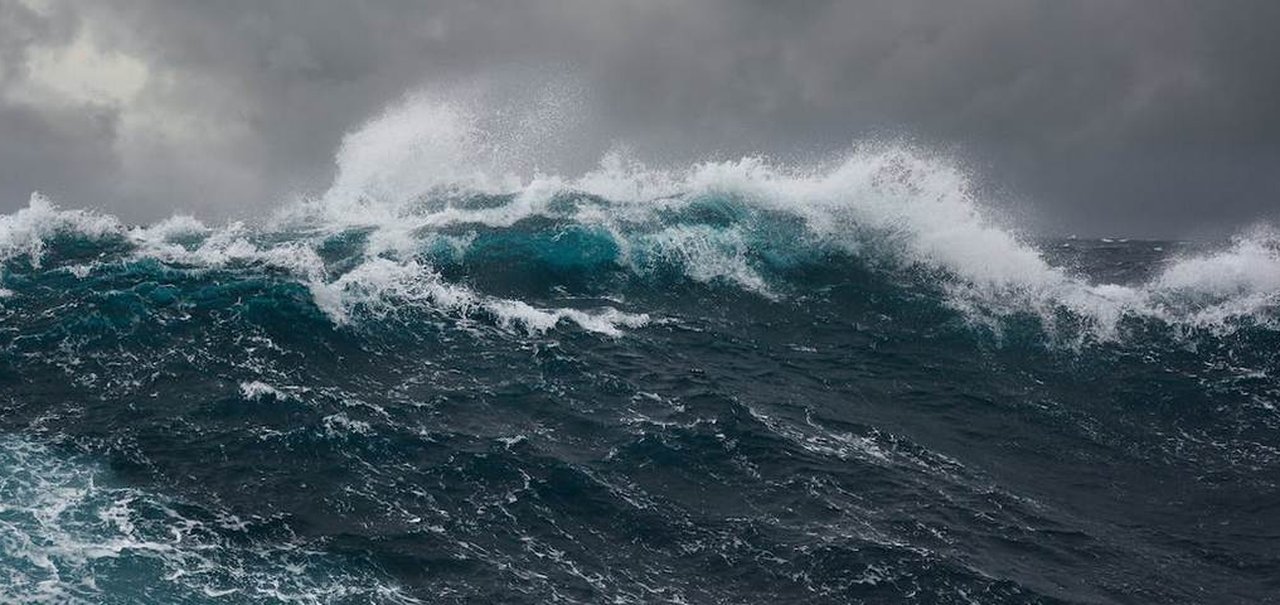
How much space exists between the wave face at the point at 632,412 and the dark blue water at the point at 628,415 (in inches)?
8.1

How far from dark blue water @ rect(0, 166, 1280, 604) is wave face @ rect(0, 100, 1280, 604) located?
8.1 inches

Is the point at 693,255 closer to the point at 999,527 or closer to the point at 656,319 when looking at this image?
the point at 656,319

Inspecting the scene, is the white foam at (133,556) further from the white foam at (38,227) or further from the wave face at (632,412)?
the white foam at (38,227)

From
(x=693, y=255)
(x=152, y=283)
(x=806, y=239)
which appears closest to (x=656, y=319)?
(x=693, y=255)

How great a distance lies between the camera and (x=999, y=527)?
39.5 m

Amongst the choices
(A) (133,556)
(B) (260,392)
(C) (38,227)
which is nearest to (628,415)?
(B) (260,392)

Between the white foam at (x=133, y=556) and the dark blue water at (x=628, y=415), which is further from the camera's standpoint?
the dark blue water at (x=628, y=415)

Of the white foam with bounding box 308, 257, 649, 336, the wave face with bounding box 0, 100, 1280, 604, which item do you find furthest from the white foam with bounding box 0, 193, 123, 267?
the white foam with bounding box 308, 257, 649, 336

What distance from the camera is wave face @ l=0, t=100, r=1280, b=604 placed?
34.3 m

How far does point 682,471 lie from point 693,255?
113 feet

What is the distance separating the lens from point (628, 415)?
157ft

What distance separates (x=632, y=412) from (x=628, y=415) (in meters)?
0.52

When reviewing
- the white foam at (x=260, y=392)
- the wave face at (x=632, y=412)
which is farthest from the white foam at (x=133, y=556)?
the white foam at (x=260, y=392)

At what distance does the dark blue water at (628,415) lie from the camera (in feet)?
112
